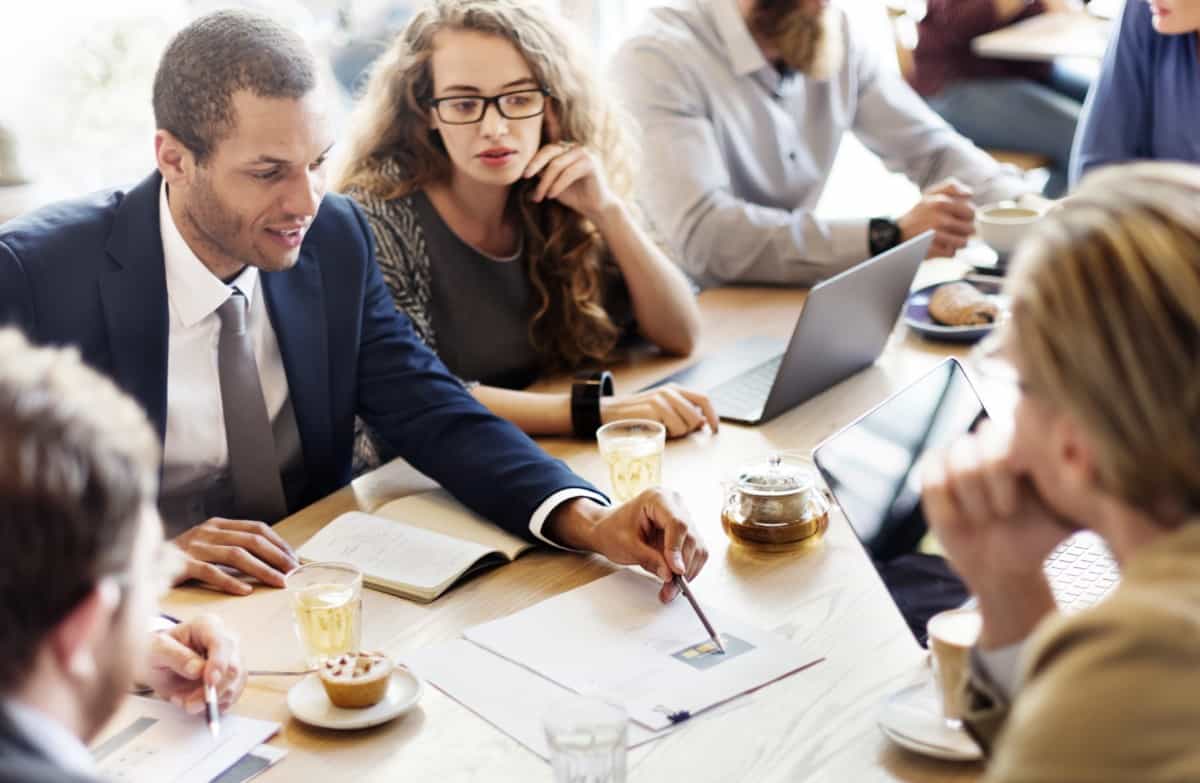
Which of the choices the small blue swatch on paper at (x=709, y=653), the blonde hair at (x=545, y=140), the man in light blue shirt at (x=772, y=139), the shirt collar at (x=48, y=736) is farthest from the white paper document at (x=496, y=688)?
the man in light blue shirt at (x=772, y=139)

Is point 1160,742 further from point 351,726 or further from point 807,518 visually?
point 807,518

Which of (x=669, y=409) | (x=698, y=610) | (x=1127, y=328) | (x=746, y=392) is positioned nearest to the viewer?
(x=1127, y=328)

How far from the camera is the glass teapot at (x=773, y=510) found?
5.31ft

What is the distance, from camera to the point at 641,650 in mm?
1408

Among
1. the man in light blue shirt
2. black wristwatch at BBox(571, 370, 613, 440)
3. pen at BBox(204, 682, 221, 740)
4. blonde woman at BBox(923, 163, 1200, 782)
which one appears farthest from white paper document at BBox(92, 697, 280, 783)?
the man in light blue shirt

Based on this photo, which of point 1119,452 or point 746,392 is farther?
point 746,392

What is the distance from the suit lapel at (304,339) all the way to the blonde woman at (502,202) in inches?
11.6

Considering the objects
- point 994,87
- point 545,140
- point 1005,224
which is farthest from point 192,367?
point 994,87

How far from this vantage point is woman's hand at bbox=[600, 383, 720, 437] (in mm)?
1977

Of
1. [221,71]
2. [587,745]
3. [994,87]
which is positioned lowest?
[994,87]

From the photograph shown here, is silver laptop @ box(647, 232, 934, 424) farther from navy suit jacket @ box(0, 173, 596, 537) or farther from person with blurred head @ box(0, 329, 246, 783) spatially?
person with blurred head @ box(0, 329, 246, 783)

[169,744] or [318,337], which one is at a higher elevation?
[318,337]

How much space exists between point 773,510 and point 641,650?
0.96 feet

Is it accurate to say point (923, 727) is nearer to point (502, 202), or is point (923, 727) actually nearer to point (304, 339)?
point (304, 339)
